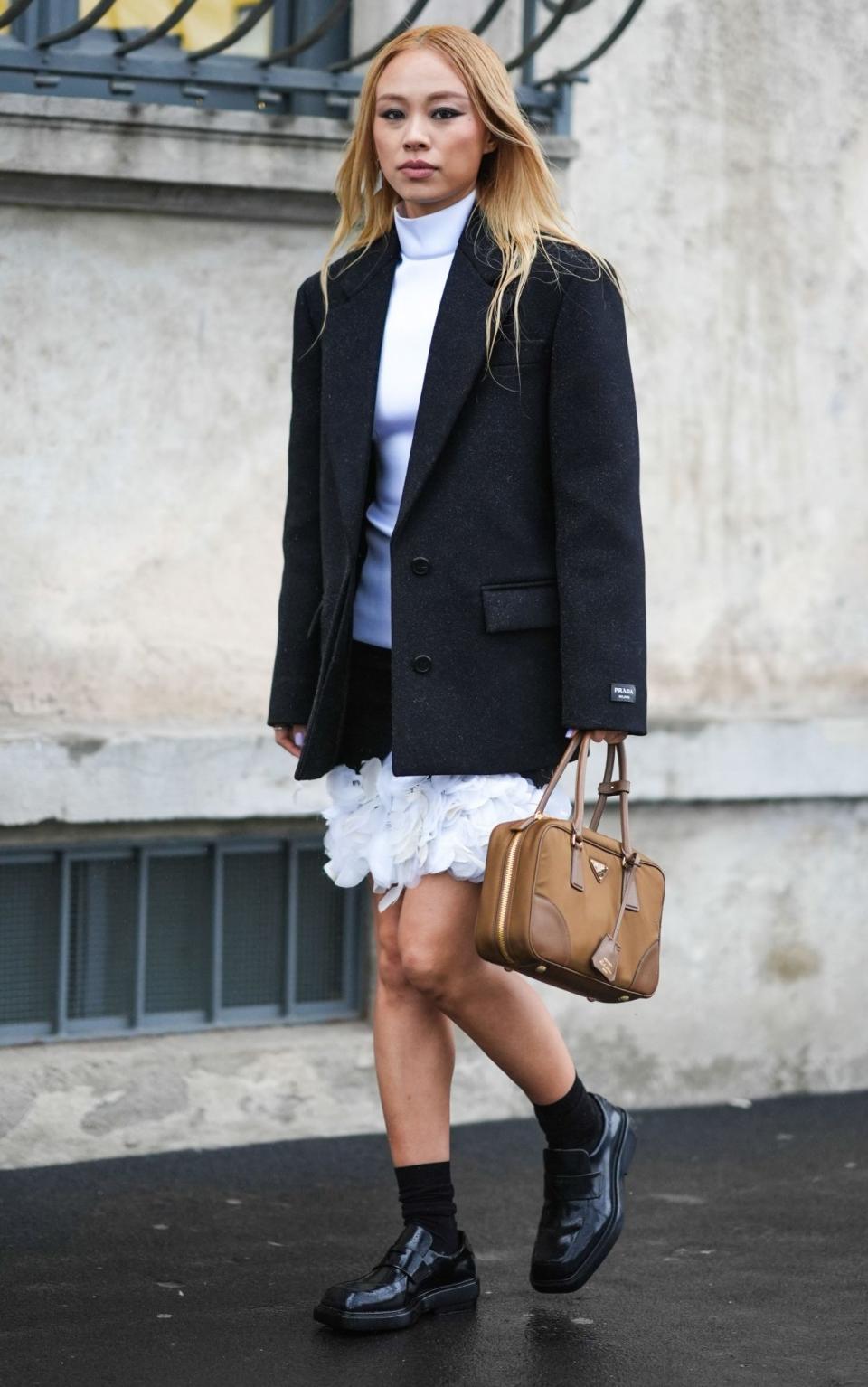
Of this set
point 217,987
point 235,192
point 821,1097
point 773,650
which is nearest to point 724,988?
point 821,1097

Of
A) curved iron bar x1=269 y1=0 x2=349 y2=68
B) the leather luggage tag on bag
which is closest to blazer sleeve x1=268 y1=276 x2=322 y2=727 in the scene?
the leather luggage tag on bag

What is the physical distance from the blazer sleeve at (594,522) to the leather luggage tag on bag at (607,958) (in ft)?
1.17

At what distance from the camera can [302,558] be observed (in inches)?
146

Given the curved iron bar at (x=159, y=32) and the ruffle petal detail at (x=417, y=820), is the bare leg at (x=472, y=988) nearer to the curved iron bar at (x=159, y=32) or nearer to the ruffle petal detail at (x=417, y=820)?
the ruffle petal detail at (x=417, y=820)

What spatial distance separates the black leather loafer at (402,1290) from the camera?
3.45 metres

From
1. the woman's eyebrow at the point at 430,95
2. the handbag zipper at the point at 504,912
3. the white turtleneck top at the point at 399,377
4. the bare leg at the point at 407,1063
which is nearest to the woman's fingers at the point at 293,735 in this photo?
the white turtleneck top at the point at 399,377

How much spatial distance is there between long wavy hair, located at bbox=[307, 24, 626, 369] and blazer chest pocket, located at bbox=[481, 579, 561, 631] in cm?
41

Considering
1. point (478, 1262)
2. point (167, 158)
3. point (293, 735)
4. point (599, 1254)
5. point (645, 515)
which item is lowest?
point (478, 1262)

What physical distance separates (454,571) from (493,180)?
72 cm

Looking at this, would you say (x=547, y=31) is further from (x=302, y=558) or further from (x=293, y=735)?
(x=293, y=735)

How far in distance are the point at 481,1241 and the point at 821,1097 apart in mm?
1559

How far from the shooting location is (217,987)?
482 centimetres

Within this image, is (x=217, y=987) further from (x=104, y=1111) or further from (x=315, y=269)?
(x=315, y=269)

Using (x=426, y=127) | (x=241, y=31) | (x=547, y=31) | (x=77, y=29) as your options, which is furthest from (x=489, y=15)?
(x=426, y=127)
